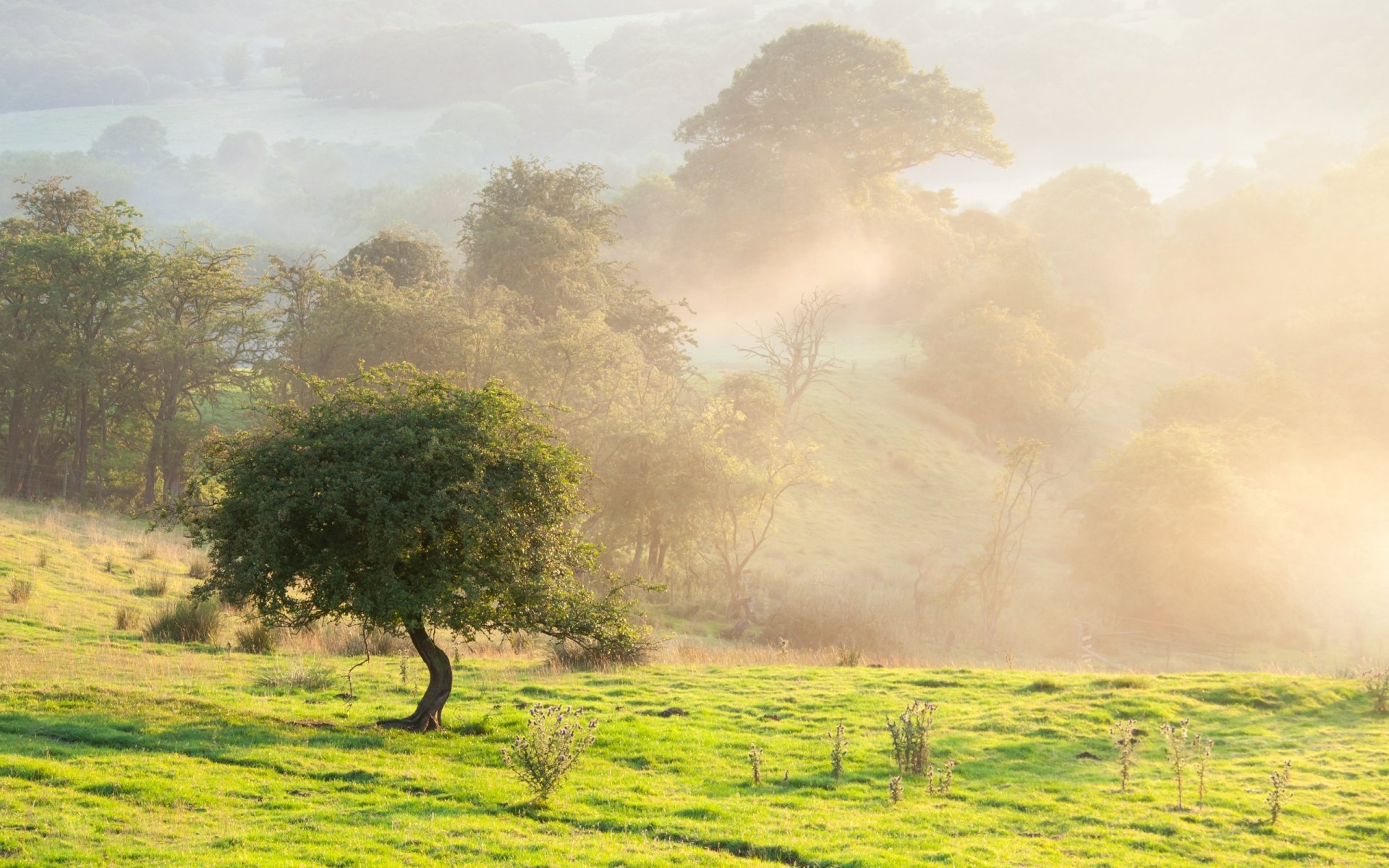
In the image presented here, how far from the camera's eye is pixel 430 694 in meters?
17.2

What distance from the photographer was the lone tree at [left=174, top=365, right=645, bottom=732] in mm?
16266

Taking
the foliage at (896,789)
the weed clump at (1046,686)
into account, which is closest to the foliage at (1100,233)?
the weed clump at (1046,686)

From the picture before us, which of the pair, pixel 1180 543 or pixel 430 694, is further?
pixel 1180 543

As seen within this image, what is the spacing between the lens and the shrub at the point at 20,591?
2456cm

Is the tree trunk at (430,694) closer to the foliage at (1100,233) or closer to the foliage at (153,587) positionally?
the foliage at (153,587)

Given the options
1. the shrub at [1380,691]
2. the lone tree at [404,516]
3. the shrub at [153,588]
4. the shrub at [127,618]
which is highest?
the lone tree at [404,516]

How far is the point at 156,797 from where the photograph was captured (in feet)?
39.7

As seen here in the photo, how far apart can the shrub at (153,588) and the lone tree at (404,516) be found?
1266 centimetres

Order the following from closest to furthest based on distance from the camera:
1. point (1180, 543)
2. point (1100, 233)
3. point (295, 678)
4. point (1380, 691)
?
point (295, 678) → point (1380, 691) → point (1180, 543) → point (1100, 233)

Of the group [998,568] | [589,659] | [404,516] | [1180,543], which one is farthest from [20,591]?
[1180,543]

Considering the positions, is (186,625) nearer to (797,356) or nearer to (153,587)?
(153,587)

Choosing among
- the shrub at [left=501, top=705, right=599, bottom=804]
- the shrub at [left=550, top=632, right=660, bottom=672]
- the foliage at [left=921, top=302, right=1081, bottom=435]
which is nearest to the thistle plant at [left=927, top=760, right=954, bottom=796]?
the shrub at [left=501, top=705, right=599, bottom=804]

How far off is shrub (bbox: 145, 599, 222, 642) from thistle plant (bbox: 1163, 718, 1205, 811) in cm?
1983

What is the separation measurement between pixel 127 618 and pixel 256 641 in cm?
337
